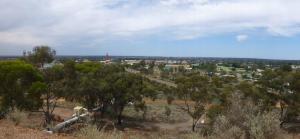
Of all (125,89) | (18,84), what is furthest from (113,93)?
(18,84)

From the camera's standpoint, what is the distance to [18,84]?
101 ft

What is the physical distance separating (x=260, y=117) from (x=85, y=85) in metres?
20.9

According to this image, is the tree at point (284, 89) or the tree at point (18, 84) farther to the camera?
the tree at point (284, 89)

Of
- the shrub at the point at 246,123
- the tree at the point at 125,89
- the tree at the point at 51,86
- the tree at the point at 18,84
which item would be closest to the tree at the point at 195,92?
the tree at the point at 125,89

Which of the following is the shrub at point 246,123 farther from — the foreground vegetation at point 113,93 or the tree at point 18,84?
the tree at point 18,84

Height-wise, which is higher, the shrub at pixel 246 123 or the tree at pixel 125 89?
the shrub at pixel 246 123

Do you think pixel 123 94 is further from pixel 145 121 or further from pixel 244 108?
pixel 244 108

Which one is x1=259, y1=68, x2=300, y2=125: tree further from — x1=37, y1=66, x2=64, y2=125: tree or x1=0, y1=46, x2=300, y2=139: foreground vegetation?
x1=37, y1=66, x2=64, y2=125: tree

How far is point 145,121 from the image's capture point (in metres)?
39.3

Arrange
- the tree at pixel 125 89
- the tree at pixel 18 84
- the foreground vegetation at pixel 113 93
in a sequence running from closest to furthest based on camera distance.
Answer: the tree at pixel 18 84 < the foreground vegetation at pixel 113 93 < the tree at pixel 125 89

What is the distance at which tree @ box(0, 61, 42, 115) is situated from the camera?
2994 cm

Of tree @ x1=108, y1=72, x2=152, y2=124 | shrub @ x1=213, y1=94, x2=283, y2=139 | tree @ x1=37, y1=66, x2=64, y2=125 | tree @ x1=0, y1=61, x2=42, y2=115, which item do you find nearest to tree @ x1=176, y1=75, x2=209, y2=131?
tree @ x1=108, y1=72, x2=152, y2=124

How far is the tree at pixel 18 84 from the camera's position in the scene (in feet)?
98.2

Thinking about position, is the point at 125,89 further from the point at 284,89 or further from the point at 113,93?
the point at 284,89
